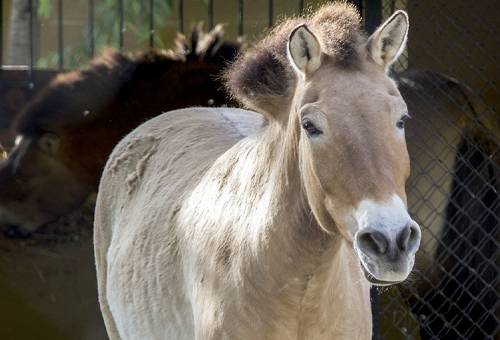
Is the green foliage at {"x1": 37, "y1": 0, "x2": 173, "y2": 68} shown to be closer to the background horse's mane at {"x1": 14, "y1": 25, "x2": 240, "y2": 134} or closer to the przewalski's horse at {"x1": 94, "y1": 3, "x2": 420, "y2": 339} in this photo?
the background horse's mane at {"x1": 14, "y1": 25, "x2": 240, "y2": 134}

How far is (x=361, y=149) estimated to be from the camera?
2.57m

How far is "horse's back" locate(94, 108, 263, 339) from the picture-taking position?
3.64 metres

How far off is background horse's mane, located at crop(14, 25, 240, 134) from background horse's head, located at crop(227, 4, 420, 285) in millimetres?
3026

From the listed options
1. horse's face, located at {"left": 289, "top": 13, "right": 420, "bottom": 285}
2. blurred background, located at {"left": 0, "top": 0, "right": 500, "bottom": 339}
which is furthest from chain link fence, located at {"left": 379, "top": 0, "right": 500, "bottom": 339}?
horse's face, located at {"left": 289, "top": 13, "right": 420, "bottom": 285}

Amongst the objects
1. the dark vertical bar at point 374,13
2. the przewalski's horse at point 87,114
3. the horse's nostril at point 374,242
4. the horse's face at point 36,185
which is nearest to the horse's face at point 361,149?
the horse's nostril at point 374,242

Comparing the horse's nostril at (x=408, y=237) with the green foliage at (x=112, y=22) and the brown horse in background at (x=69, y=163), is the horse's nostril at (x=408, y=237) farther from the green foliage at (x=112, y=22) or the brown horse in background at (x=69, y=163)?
the green foliage at (x=112, y=22)

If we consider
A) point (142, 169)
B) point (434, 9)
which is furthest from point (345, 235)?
point (434, 9)

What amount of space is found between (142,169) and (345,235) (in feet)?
6.30

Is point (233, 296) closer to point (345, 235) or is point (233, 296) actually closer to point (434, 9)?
point (345, 235)

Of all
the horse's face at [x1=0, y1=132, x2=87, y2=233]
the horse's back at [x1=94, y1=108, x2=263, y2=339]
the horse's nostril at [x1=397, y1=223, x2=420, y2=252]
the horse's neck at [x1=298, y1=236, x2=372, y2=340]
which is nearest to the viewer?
the horse's nostril at [x1=397, y1=223, x2=420, y2=252]

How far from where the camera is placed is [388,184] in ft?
8.28

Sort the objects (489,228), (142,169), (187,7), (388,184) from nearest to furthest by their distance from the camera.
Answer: (388,184)
(142,169)
(489,228)
(187,7)

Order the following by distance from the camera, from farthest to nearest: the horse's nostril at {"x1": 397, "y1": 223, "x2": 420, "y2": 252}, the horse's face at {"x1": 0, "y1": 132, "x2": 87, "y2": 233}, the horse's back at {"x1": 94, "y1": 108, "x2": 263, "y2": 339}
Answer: the horse's face at {"x1": 0, "y1": 132, "x2": 87, "y2": 233} < the horse's back at {"x1": 94, "y1": 108, "x2": 263, "y2": 339} < the horse's nostril at {"x1": 397, "y1": 223, "x2": 420, "y2": 252}

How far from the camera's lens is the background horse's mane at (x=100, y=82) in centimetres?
605
